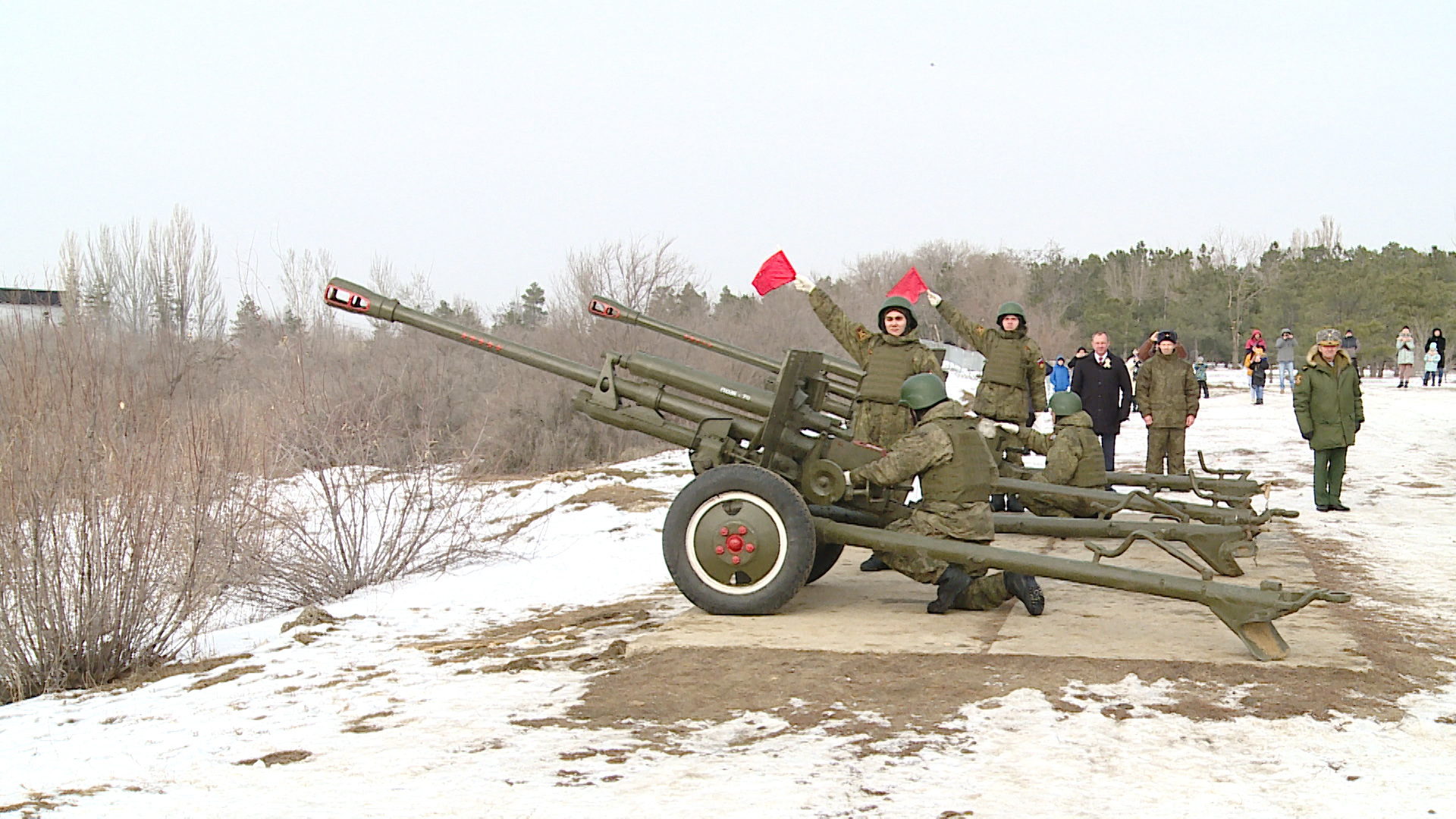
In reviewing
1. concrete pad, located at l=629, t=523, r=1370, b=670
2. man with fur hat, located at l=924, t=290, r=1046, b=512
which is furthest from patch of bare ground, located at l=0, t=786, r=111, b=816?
man with fur hat, located at l=924, t=290, r=1046, b=512

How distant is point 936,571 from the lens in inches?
263

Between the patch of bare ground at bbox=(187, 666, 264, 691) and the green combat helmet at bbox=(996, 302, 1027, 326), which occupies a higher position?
the green combat helmet at bbox=(996, 302, 1027, 326)

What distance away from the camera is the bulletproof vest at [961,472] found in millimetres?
6695

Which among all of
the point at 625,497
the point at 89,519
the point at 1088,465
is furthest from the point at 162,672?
the point at 625,497

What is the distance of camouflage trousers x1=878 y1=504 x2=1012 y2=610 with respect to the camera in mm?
6652

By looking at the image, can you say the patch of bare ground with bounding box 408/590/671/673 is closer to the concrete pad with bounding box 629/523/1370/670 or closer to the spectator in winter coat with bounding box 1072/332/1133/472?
the concrete pad with bounding box 629/523/1370/670

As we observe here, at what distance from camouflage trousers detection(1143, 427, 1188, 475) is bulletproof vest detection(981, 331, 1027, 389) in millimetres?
1840

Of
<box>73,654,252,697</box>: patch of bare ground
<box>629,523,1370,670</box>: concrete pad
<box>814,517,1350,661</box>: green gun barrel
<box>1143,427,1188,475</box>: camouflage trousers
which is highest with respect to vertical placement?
<box>1143,427,1188,475</box>: camouflage trousers

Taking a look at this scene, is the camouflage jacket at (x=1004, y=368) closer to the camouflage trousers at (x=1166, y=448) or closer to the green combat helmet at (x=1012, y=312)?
the green combat helmet at (x=1012, y=312)

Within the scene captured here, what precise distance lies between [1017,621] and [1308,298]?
4120 centimetres

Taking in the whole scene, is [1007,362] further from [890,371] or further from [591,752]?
[591,752]

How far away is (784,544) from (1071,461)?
3.55m

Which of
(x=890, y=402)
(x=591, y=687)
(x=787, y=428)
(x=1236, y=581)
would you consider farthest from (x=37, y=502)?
(x=1236, y=581)

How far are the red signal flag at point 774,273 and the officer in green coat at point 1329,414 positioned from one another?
5054 millimetres
